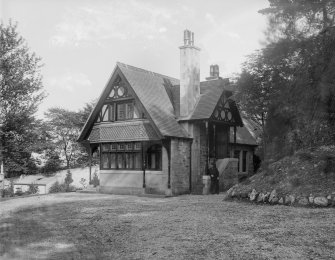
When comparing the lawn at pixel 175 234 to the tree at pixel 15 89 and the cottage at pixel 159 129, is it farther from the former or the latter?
the tree at pixel 15 89

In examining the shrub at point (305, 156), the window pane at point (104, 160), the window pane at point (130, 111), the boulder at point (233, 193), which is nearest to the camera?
the shrub at point (305, 156)

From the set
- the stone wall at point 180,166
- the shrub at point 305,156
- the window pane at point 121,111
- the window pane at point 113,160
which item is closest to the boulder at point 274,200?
the shrub at point 305,156

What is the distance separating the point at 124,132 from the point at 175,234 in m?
13.7

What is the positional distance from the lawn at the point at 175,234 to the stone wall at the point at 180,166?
25.4 feet

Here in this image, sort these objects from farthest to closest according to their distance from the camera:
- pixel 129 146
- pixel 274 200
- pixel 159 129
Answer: pixel 129 146 → pixel 159 129 → pixel 274 200

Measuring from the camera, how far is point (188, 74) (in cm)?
2405

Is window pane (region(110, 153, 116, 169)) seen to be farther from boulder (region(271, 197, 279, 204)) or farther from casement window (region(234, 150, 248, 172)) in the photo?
boulder (region(271, 197, 279, 204))

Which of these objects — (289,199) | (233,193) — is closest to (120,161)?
(233,193)

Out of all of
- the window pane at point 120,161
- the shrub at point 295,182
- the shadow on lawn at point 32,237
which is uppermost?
the window pane at point 120,161

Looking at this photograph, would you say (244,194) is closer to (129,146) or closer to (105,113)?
(129,146)

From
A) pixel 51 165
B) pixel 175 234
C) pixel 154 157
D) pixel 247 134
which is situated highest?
pixel 247 134

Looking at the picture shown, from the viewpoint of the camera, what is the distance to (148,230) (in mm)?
10453

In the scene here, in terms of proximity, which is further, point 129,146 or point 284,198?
point 129,146

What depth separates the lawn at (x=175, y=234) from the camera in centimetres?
795
